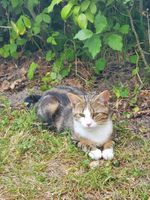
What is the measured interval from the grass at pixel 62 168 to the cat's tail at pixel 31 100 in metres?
0.33

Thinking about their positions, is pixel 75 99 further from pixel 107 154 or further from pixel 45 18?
pixel 45 18

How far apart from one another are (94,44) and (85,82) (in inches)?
42.4

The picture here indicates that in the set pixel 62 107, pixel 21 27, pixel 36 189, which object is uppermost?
pixel 21 27

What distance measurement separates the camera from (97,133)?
4156mm

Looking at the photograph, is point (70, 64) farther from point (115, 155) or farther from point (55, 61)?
point (115, 155)

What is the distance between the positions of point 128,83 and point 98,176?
5.86 feet

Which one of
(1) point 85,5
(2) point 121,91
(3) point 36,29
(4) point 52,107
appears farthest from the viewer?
(3) point 36,29

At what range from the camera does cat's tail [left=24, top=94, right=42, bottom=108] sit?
5.06 metres

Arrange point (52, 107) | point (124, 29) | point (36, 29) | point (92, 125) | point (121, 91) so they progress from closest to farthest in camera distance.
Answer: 1. point (92, 125)
2. point (52, 107)
3. point (124, 29)
4. point (121, 91)
5. point (36, 29)

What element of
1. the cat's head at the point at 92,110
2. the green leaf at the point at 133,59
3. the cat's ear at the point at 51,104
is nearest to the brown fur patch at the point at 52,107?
the cat's ear at the point at 51,104

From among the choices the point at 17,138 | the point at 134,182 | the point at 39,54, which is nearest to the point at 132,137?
the point at 134,182

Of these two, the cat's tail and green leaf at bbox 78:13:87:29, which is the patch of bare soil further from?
green leaf at bbox 78:13:87:29

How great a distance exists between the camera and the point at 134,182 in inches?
151

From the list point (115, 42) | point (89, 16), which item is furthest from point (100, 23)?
point (115, 42)
